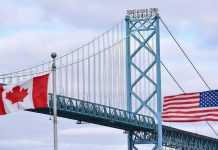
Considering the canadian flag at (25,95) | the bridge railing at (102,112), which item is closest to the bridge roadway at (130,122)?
the bridge railing at (102,112)

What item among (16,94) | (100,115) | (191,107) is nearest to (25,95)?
(16,94)

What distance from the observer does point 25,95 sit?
46594mm

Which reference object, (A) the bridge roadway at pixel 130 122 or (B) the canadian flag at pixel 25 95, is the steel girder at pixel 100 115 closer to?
(A) the bridge roadway at pixel 130 122

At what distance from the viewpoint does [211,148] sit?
484 feet

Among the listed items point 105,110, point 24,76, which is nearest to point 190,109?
point 24,76

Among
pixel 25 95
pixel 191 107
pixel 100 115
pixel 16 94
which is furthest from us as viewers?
pixel 100 115

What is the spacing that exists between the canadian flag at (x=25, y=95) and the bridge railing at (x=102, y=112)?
A: 4279cm

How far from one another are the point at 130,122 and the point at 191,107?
42.7 meters

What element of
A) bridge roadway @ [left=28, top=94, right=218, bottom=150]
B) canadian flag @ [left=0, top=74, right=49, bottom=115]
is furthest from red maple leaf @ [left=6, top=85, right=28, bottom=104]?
bridge roadway @ [left=28, top=94, right=218, bottom=150]

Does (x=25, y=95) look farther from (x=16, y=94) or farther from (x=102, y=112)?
(x=102, y=112)

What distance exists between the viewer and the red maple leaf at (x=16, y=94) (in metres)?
46.8

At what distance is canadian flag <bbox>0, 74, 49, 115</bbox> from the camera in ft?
151

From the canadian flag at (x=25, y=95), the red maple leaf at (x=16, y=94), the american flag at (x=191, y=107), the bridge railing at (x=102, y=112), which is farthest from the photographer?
the bridge railing at (x=102, y=112)

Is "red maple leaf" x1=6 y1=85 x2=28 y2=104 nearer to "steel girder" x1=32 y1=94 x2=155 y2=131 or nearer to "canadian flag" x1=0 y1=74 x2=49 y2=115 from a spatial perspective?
"canadian flag" x1=0 y1=74 x2=49 y2=115
